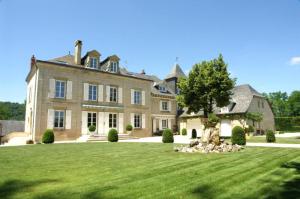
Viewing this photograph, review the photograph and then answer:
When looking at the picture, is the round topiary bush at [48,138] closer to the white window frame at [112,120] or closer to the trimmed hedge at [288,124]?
the white window frame at [112,120]

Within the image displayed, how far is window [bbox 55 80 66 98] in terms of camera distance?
23.8m

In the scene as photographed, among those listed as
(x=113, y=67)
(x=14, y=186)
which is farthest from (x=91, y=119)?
(x=14, y=186)

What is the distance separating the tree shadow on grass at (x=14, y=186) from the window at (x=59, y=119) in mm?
18750

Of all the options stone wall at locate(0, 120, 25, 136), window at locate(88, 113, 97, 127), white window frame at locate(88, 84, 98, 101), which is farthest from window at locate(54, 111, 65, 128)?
stone wall at locate(0, 120, 25, 136)

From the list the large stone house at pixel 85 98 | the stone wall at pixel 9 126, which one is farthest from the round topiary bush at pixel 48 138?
the stone wall at pixel 9 126

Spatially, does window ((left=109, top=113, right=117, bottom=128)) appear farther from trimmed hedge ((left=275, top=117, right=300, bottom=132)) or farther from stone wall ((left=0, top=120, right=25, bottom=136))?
trimmed hedge ((left=275, top=117, right=300, bottom=132))

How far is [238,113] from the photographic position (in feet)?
97.2

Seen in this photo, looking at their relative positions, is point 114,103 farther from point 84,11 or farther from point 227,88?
point 84,11

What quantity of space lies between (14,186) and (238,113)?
2787cm

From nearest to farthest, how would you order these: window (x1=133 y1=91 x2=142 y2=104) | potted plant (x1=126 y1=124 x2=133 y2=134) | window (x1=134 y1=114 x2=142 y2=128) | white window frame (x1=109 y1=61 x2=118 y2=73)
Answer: potted plant (x1=126 y1=124 x2=133 y2=134) < white window frame (x1=109 y1=61 x2=118 y2=73) < window (x1=134 y1=114 x2=142 y2=128) < window (x1=133 y1=91 x2=142 y2=104)

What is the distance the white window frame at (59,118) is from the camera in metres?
23.5

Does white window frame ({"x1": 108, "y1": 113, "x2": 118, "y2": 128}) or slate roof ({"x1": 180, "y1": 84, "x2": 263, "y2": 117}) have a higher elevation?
slate roof ({"x1": 180, "y1": 84, "x2": 263, "y2": 117})

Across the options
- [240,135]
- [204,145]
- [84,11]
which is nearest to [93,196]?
[204,145]

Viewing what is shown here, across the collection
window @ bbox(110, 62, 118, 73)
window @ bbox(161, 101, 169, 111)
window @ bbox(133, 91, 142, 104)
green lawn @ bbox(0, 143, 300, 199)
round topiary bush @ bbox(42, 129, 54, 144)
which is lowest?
green lawn @ bbox(0, 143, 300, 199)
